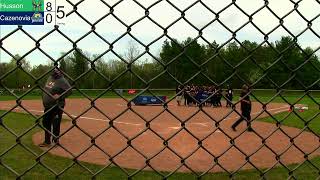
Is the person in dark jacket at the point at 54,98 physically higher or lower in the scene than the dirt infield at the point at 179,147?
higher

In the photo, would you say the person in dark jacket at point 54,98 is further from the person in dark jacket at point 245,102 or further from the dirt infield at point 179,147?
the person in dark jacket at point 245,102

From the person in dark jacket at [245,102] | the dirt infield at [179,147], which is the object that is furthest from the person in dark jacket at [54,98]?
the person in dark jacket at [245,102]

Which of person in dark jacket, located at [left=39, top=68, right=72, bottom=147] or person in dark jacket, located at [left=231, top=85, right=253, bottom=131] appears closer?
person in dark jacket, located at [left=39, top=68, right=72, bottom=147]

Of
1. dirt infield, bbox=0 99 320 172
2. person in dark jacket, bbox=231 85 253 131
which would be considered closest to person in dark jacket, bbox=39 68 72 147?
dirt infield, bbox=0 99 320 172

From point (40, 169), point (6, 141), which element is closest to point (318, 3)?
point (40, 169)

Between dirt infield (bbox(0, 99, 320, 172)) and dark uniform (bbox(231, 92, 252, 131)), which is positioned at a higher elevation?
dark uniform (bbox(231, 92, 252, 131))

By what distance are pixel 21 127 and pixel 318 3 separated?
13.8 m

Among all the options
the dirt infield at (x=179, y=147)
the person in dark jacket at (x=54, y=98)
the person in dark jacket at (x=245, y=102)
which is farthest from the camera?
the dirt infield at (x=179, y=147)

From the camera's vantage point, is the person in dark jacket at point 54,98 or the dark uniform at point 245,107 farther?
the dark uniform at point 245,107

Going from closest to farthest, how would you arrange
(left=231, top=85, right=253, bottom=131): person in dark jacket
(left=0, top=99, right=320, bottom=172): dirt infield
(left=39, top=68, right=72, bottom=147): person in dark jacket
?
(left=39, top=68, right=72, bottom=147): person in dark jacket, (left=231, top=85, right=253, bottom=131): person in dark jacket, (left=0, top=99, right=320, bottom=172): dirt infield

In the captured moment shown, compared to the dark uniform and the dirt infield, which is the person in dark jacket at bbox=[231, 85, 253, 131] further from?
the dirt infield

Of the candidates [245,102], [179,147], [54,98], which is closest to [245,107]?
[179,147]

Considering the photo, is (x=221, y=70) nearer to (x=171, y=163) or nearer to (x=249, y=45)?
(x=249, y=45)

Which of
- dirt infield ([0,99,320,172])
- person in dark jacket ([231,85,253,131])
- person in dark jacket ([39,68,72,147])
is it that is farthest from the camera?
dirt infield ([0,99,320,172])
